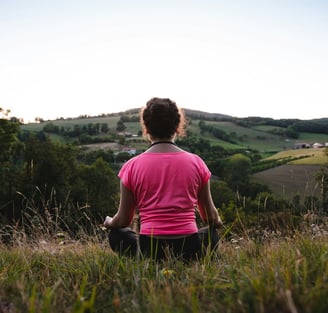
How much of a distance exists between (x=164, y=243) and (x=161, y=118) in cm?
108

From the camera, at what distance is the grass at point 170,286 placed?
1.63 m

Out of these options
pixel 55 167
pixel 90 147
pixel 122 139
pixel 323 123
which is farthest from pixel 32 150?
pixel 323 123

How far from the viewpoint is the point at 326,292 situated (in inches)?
63.3

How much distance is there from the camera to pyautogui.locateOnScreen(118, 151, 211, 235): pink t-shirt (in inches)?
136

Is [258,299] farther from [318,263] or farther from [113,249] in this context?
[113,249]

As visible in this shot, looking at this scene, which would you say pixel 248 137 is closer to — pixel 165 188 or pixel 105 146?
pixel 105 146

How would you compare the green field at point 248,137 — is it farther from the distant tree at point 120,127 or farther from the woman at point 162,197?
the woman at point 162,197

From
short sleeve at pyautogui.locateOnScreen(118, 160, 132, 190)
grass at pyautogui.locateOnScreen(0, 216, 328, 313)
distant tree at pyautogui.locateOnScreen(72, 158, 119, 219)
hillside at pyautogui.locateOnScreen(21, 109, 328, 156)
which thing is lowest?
distant tree at pyautogui.locateOnScreen(72, 158, 119, 219)

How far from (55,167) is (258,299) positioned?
34292 millimetres

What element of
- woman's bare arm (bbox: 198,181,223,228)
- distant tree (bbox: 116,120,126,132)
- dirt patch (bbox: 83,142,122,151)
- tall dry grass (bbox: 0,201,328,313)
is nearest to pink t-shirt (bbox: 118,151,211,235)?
woman's bare arm (bbox: 198,181,223,228)

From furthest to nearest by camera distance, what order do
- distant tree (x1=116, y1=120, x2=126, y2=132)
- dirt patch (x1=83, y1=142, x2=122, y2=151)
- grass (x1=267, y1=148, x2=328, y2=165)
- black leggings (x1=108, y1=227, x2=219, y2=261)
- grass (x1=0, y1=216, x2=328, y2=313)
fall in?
distant tree (x1=116, y1=120, x2=126, y2=132) < dirt patch (x1=83, y1=142, x2=122, y2=151) < grass (x1=267, y1=148, x2=328, y2=165) < black leggings (x1=108, y1=227, x2=219, y2=261) < grass (x1=0, y1=216, x2=328, y2=313)

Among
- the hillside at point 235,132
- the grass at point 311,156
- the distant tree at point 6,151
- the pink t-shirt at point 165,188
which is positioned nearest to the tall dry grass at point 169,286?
the pink t-shirt at point 165,188

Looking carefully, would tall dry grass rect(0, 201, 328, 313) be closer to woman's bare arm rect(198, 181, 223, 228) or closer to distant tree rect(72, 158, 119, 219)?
woman's bare arm rect(198, 181, 223, 228)

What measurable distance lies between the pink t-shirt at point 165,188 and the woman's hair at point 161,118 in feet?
0.78
